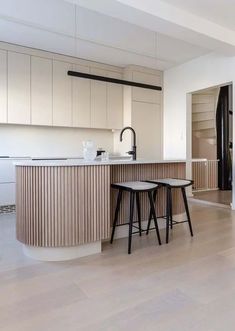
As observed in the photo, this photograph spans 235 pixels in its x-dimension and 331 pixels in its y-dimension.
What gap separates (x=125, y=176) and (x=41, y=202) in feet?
3.67

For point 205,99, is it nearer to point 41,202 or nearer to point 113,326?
point 41,202

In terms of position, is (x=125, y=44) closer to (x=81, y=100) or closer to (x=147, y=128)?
(x=81, y=100)

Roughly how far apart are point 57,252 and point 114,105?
3986 mm

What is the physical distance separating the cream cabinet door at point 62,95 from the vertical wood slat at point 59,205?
2.71 m

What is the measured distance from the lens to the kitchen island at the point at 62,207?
2.44 meters

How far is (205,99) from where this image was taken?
281 inches

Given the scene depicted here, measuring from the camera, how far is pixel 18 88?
4.70 m

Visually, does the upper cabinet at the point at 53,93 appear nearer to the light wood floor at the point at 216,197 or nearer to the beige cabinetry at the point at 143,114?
the beige cabinetry at the point at 143,114

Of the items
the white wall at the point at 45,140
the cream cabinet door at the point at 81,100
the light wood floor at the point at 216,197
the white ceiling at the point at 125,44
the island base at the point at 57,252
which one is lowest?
the island base at the point at 57,252

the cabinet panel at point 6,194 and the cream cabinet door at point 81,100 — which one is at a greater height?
the cream cabinet door at point 81,100

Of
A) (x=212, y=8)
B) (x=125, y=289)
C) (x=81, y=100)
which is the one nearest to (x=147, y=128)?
(x=81, y=100)

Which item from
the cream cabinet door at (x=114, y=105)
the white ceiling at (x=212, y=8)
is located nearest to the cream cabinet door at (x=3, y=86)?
the cream cabinet door at (x=114, y=105)

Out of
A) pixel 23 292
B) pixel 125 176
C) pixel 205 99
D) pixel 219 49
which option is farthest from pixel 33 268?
pixel 205 99

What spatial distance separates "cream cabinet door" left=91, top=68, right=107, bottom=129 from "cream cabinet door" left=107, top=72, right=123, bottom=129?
10 centimetres
